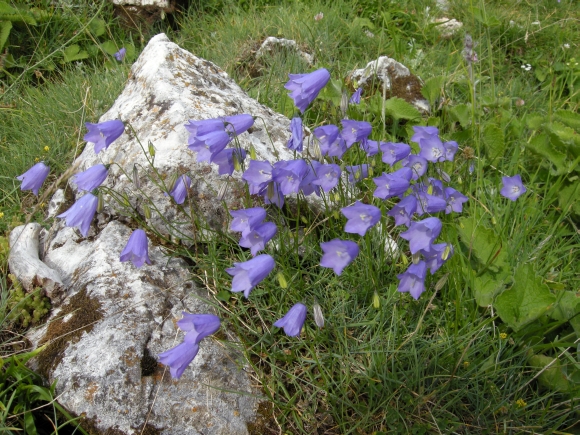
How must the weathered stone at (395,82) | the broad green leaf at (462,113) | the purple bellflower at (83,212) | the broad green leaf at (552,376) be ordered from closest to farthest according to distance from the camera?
the broad green leaf at (552,376), the purple bellflower at (83,212), the broad green leaf at (462,113), the weathered stone at (395,82)

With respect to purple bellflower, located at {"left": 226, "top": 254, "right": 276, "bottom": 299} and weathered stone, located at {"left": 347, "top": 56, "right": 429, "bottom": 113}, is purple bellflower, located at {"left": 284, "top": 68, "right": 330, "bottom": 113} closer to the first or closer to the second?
purple bellflower, located at {"left": 226, "top": 254, "right": 276, "bottom": 299}

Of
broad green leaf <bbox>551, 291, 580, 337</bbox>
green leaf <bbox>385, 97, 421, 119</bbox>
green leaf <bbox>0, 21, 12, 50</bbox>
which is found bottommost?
broad green leaf <bbox>551, 291, 580, 337</bbox>

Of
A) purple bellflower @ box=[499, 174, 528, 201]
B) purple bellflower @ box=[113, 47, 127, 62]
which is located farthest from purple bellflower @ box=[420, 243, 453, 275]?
purple bellflower @ box=[113, 47, 127, 62]

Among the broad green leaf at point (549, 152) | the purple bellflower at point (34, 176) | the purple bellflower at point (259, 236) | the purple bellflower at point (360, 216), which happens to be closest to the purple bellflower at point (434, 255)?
the purple bellflower at point (360, 216)

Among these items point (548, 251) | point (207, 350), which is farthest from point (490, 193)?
point (207, 350)

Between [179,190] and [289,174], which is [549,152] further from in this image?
[179,190]

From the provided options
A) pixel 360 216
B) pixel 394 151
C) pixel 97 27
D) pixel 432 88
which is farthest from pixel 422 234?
pixel 97 27

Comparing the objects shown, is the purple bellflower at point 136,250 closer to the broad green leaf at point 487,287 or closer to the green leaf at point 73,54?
the broad green leaf at point 487,287
